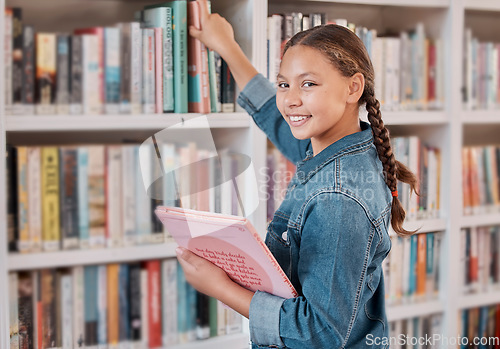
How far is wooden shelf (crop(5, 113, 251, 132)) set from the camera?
1046 mm

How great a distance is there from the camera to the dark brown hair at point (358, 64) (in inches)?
36.5

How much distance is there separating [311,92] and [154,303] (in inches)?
23.7

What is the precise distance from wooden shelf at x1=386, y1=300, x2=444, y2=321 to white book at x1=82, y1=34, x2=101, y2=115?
0.96m

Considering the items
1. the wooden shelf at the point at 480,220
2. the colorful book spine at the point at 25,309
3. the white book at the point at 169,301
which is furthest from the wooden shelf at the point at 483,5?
the colorful book spine at the point at 25,309

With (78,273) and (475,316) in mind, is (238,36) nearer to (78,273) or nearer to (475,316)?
(78,273)

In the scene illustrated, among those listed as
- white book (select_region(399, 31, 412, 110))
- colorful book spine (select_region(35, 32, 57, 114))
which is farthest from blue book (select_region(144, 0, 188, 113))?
white book (select_region(399, 31, 412, 110))

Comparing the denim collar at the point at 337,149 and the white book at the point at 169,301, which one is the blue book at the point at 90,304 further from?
the denim collar at the point at 337,149

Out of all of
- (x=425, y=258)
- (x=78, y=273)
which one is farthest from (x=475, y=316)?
(x=78, y=273)

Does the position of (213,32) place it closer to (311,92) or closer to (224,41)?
(224,41)

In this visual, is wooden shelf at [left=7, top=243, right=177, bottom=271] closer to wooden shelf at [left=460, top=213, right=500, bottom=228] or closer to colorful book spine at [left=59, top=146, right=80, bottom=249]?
colorful book spine at [left=59, top=146, right=80, bottom=249]

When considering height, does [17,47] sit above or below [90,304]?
above

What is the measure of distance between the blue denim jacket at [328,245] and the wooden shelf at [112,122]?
0.90ft

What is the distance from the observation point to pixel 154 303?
125 cm

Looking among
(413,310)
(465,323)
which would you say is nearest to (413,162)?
(413,310)
